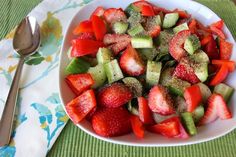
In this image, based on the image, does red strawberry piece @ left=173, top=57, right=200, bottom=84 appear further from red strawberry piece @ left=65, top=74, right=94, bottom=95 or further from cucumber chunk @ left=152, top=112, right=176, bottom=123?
red strawberry piece @ left=65, top=74, right=94, bottom=95

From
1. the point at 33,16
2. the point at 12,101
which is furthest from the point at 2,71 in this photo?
the point at 33,16

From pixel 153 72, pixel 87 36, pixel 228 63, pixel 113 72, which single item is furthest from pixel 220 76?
pixel 87 36

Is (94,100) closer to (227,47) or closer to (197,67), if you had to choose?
(197,67)

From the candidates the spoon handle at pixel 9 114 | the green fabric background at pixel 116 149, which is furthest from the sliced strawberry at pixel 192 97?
the spoon handle at pixel 9 114

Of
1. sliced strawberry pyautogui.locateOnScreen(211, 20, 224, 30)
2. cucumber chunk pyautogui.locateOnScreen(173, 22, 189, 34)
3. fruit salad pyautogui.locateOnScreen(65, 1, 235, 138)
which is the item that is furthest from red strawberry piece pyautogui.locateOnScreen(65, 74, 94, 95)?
sliced strawberry pyautogui.locateOnScreen(211, 20, 224, 30)

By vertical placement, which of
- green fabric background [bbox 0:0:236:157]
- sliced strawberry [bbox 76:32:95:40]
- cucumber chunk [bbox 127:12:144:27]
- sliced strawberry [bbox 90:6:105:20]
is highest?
sliced strawberry [bbox 90:6:105:20]

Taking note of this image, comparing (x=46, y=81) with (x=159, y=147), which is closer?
(x=159, y=147)

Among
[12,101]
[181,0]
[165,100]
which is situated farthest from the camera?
[181,0]
